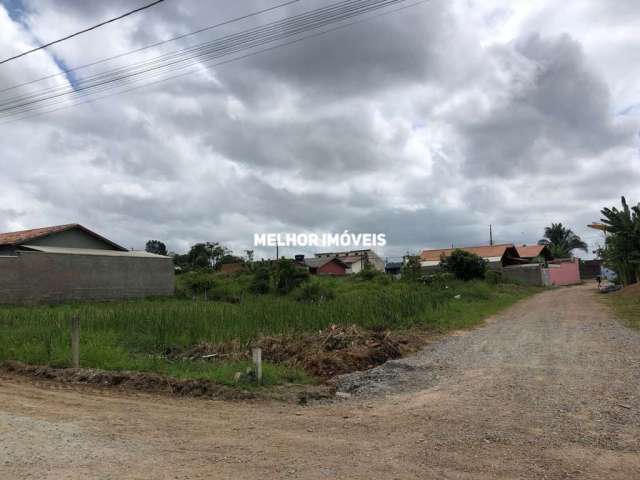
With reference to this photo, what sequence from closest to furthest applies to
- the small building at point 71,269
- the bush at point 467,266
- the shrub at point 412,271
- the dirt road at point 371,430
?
the dirt road at point 371,430 → the small building at point 71,269 → the shrub at point 412,271 → the bush at point 467,266

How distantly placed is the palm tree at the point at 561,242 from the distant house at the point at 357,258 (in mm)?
25264

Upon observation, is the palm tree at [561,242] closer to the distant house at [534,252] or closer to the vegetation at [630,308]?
the distant house at [534,252]

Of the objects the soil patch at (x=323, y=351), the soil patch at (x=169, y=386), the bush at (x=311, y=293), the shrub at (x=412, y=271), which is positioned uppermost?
the shrub at (x=412, y=271)

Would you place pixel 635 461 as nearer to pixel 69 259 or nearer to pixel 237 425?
pixel 237 425

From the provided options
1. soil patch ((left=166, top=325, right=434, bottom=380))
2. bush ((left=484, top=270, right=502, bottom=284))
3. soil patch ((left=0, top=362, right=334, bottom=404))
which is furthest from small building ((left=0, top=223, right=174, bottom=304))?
bush ((left=484, top=270, right=502, bottom=284))

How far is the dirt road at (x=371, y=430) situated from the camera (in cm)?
445

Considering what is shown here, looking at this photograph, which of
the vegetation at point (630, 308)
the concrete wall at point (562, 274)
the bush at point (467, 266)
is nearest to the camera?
the vegetation at point (630, 308)

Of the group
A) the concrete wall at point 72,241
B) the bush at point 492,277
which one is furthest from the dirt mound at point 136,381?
the bush at point 492,277

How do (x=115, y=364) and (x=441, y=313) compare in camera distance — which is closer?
(x=115, y=364)

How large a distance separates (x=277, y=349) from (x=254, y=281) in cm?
2692

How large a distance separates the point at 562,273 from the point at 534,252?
9531 millimetres

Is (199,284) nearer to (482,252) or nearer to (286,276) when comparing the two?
(286,276)

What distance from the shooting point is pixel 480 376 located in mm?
8352

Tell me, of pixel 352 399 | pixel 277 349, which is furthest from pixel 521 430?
pixel 277 349
